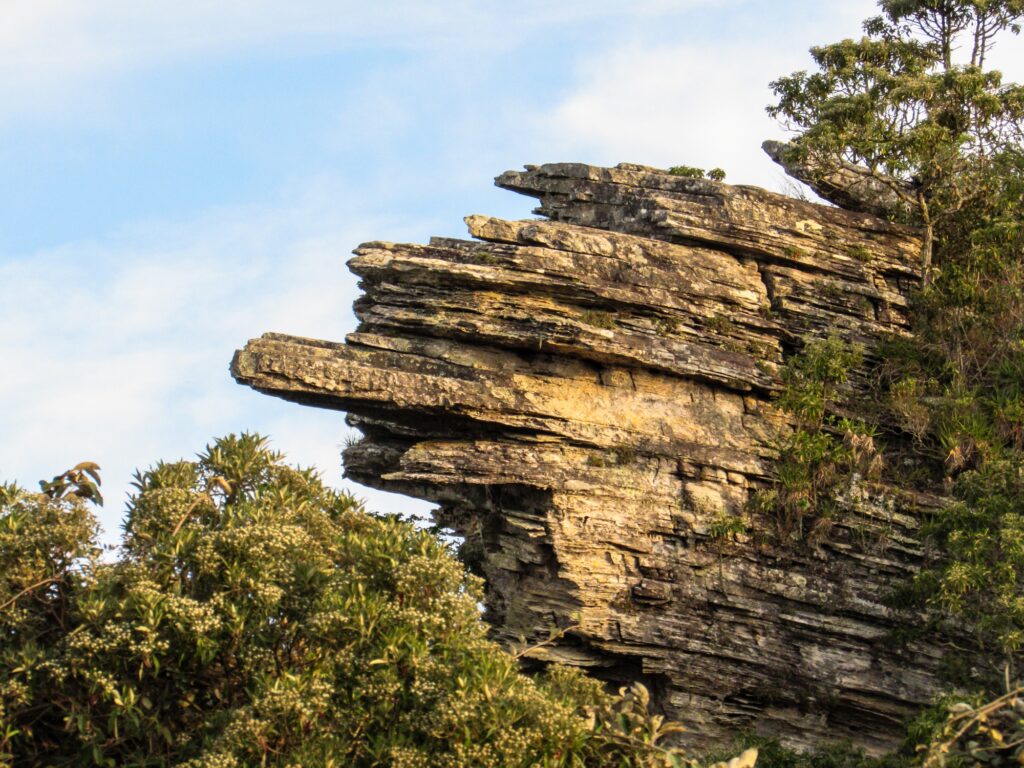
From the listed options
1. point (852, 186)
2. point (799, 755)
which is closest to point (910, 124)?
point (852, 186)

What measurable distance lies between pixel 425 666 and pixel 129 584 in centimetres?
361

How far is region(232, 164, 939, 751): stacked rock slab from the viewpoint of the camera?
2350 centimetres

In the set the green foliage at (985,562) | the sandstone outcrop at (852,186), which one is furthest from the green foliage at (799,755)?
the sandstone outcrop at (852,186)

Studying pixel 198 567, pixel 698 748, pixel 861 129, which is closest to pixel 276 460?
pixel 198 567

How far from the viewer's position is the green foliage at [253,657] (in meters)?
14.6

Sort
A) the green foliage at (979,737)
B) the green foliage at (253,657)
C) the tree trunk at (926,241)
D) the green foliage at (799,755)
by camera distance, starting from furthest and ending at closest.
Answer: the tree trunk at (926,241) < the green foliage at (799,755) < the green foliage at (979,737) < the green foliage at (253,657)

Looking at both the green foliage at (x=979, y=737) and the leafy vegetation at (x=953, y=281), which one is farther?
the leafy vegetation at (x=953, y=281)

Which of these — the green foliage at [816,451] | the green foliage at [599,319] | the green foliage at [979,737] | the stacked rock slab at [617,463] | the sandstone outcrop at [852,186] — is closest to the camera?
the green foliage at [979,737]

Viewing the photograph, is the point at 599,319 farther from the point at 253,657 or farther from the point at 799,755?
the point at 253,657

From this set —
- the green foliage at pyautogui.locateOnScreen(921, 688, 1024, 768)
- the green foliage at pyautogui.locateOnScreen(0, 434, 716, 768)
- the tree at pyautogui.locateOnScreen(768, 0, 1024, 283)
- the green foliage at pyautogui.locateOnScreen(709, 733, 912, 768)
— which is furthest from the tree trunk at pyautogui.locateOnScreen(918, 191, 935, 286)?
the green foliage at pyautogui.locateOnScreen(0, 434, 716, 768)

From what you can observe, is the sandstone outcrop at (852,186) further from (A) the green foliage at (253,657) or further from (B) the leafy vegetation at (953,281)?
(A) the green foliage at (253,657)

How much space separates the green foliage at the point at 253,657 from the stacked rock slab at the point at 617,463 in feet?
22.3

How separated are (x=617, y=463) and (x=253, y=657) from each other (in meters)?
10.4

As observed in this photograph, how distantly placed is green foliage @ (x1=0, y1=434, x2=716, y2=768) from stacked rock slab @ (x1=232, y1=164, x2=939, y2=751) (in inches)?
268
